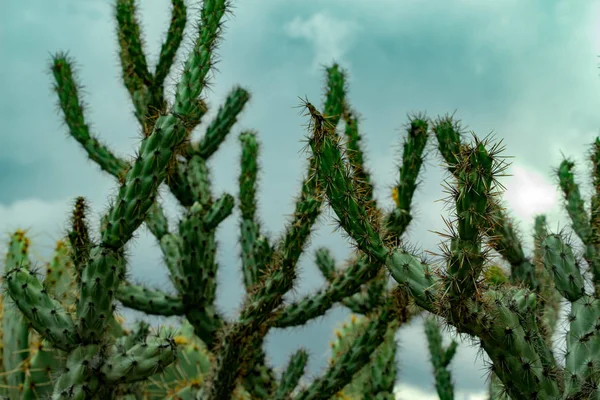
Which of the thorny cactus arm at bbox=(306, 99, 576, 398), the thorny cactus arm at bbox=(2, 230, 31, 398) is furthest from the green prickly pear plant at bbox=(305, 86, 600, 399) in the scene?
the thorny cactus arm at bbox=(2, 230, 31, 398)

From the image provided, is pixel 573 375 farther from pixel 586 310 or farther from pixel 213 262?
pixel 213 262

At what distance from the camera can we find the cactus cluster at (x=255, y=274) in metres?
3.91

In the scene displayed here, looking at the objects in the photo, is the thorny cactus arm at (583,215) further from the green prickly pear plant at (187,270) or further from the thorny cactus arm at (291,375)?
the thorny cactus arm at (291,375)

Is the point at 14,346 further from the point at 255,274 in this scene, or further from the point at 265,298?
the point at 265,298

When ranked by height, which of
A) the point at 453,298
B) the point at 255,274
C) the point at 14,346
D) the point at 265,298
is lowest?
the point at 453,298

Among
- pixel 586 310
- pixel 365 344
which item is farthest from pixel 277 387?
pixel 586 310

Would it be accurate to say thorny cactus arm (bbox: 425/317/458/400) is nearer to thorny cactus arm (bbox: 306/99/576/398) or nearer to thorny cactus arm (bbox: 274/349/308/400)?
thorny cactus arm (bbox: 274/349/308/400)

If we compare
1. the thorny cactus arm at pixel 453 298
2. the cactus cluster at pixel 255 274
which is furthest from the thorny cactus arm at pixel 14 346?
the thorny cactus arm at pixel 453 298

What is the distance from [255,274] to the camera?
6746 mm

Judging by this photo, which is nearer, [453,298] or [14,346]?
[453,298]

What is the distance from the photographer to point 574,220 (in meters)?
7.20

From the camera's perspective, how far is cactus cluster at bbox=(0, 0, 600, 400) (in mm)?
3914

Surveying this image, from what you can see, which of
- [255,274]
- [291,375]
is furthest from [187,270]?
[291,375]

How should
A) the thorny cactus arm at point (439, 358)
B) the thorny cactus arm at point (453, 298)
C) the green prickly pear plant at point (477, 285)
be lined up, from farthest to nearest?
the thorny cactus arm at point (439, 358), the thorny cactus arm at point (453, 298), the green prickly pear plant at point (477, 285)
